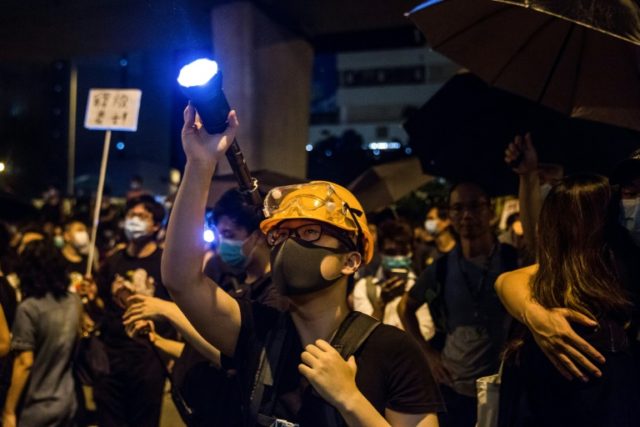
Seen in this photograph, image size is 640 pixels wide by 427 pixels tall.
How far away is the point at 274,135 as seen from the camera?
34.7 ft

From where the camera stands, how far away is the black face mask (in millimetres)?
2457

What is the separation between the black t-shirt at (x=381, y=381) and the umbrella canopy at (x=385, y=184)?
590cm

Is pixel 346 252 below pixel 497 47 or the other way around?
below

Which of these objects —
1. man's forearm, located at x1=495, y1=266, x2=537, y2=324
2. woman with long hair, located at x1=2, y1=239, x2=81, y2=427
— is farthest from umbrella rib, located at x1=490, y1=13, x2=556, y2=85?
woman with long hair, located at x1=2, y1=239, x2=81, y2=427

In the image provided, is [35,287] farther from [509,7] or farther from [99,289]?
[509,7]

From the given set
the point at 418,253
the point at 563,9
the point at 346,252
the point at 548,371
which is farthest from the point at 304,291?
the point at 418,253

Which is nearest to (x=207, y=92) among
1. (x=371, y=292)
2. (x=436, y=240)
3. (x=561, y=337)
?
(x=561, y=337)

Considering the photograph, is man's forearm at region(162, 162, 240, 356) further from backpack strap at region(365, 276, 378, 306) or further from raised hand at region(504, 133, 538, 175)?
backpack strap at region(365, 276, 378, 306)

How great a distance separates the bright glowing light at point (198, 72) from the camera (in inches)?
82.4

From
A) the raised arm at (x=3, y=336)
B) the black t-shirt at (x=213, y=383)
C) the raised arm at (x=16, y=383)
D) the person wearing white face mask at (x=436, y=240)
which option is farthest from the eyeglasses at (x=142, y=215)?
the person wearing white face mask at (x=436, y=240)

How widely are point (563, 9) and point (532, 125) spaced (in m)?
1.88

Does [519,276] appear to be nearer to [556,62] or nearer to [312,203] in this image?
[312,203]

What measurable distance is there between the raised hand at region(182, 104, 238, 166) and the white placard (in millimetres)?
5536

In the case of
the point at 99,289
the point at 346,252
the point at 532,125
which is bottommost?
the point at 99,289
